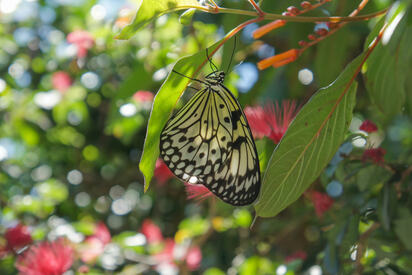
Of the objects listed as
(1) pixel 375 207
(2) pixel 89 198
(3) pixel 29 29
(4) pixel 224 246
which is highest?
(1) pixel 375 207

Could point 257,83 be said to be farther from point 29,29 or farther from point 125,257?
point 29,29

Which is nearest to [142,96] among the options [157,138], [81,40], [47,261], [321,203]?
[81,40]

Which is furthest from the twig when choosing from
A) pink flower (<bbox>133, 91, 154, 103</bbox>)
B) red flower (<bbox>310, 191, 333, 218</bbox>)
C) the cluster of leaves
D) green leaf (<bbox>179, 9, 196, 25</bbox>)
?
pink flower (<bbox>133, 91, 154, 103</bbox>)

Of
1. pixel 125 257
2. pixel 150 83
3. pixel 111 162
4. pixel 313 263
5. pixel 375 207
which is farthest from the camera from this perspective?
pixel 111 162

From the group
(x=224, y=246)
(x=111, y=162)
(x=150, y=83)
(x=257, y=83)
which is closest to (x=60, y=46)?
(x=111, y=162)

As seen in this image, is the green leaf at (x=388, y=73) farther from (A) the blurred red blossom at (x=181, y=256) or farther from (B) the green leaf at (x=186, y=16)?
(A) the blurred red blossom at (x=181, y=256)

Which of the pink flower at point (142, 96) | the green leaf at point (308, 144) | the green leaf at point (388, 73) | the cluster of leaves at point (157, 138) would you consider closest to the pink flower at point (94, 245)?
the cluster of leaves at point (157, 138)
